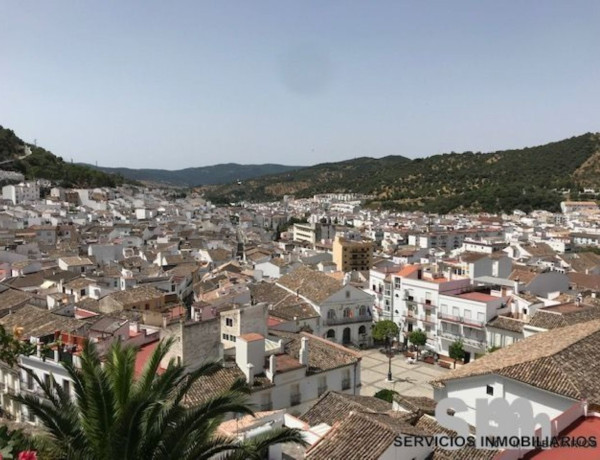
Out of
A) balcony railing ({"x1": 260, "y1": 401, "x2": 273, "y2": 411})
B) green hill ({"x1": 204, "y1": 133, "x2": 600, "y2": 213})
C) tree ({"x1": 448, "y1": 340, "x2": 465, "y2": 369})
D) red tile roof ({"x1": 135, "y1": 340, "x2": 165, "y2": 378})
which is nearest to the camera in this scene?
red tile roof ({"x1": 135, "y1": 340, "x2": 165, "y2": 378})

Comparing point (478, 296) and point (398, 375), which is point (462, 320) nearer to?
point (478, 296)

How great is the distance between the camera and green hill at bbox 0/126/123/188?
122562 mm

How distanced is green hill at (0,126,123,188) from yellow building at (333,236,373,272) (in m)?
82.0

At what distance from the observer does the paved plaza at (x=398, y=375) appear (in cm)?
3128

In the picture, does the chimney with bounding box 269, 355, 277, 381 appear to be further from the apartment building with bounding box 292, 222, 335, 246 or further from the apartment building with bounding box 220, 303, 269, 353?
the apartment building with bounding box 292, 222, 335, 246

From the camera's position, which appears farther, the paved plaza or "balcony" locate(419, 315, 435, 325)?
"balcony" locate(419, 315, 435, 325)

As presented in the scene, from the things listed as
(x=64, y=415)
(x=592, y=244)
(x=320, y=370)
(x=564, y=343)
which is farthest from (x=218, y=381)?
(x=592, y=244)

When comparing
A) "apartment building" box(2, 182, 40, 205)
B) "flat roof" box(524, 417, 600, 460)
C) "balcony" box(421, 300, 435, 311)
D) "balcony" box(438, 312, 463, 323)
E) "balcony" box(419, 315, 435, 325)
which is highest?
"apartment building" box(2, 182, 40, 205)

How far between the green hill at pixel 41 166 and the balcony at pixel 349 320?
101m

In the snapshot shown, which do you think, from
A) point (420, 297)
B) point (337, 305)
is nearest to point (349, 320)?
point (337, 305)

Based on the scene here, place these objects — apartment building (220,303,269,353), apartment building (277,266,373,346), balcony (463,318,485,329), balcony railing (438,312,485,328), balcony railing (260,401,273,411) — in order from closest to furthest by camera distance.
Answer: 1. balcony railing (260,401,273,411)
2. apartment building (220,303,269,353)
3. balcony (463,318,485,329)
4. balcony railing (438,312,485,328)
5. apartment building (277,266,373,346)

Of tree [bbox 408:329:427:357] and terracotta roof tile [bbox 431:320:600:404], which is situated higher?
terracotta roof tile [bbox 431:320:600:404]

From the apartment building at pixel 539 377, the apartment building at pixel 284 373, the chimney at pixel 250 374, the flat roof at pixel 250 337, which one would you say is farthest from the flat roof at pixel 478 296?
the chimney at pixel 250 374

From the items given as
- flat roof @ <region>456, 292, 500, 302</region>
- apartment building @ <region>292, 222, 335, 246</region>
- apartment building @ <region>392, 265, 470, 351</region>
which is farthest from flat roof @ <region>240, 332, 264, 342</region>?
apartment building @ <region>292, 222, 335, 246</region>
